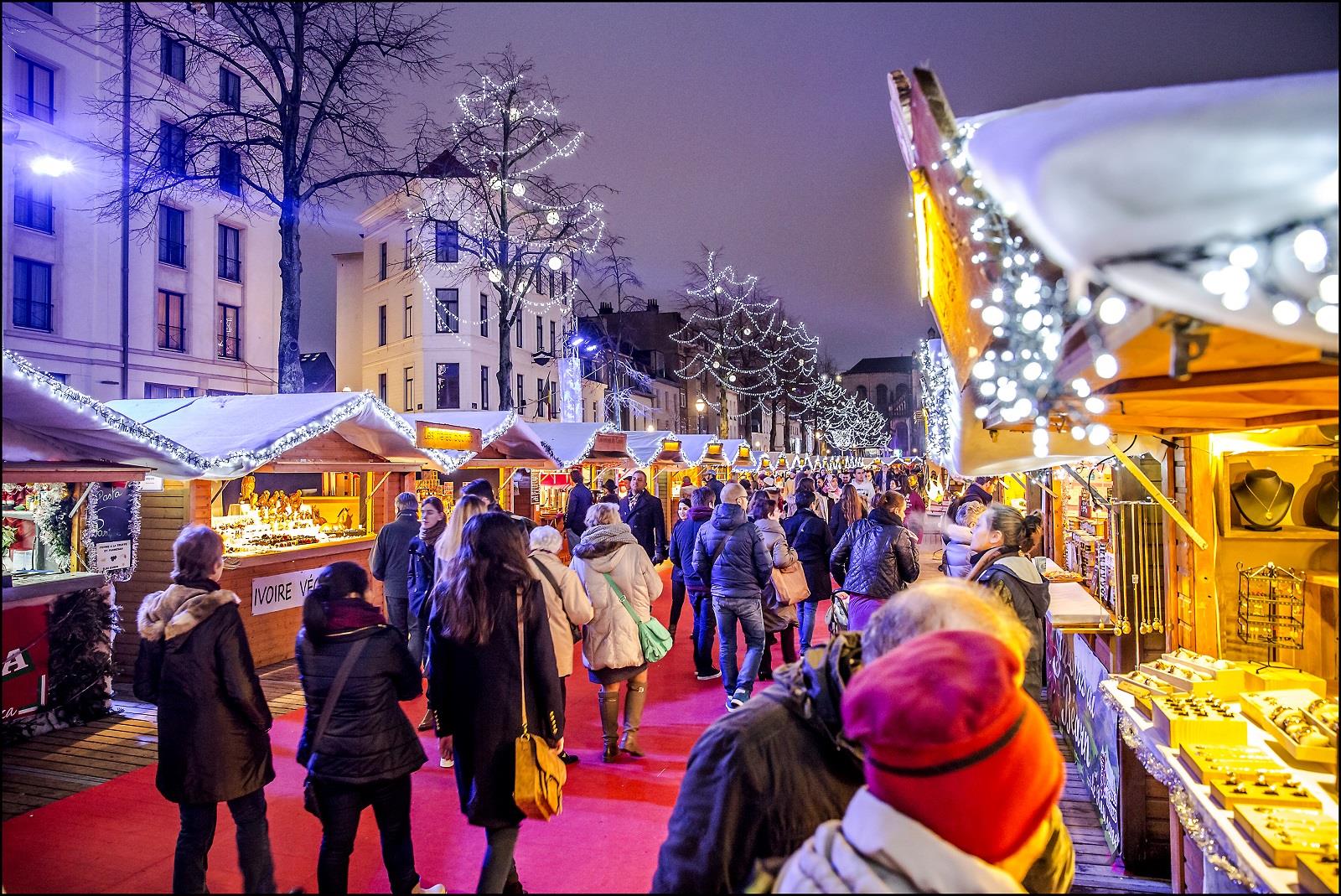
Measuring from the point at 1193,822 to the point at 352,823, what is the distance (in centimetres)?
354

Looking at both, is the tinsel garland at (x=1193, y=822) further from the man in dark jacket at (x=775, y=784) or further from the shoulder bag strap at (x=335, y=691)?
the shoulder bag strap at (x=335, y=691)

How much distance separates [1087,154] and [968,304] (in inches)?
76.9

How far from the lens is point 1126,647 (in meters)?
5.08

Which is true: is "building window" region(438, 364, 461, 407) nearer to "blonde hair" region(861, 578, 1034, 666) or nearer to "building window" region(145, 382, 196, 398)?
"building window" region(145, 382, 196, 398)

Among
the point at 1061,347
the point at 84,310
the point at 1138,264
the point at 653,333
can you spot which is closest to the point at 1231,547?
the point at 1061,347

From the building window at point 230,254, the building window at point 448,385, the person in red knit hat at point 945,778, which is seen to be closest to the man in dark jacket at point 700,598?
the person in red knit hat at point 945,778

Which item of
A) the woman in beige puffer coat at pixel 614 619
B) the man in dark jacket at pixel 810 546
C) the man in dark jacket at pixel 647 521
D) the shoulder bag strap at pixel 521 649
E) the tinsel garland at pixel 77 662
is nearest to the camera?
the shoulder bag strap at pixel 521 649

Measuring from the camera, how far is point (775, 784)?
1.89 m

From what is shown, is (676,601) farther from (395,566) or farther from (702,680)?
(395,566)

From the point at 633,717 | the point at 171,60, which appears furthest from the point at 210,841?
the point at 171,60

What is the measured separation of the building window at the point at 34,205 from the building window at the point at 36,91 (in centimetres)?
158

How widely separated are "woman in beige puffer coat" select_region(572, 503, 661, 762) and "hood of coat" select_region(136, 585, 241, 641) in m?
2.64

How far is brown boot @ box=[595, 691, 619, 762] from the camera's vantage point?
19.2 ft

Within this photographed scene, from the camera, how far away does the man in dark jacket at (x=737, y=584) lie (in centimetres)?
693
